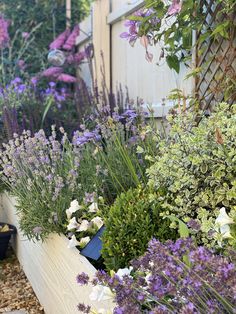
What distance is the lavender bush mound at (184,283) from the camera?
38.1 inches

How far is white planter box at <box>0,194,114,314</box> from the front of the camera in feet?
6.17

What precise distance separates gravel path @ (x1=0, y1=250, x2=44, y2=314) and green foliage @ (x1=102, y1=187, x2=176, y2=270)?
3.60 ft

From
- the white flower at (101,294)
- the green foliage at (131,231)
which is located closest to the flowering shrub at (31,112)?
the green foliage at (131,231)

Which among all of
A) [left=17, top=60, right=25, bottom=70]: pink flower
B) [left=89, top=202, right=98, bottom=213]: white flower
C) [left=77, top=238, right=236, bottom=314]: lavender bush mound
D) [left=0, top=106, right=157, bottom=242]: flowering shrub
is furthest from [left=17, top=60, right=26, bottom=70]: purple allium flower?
[left=77, top=238, right=236, bottom=314]: lavender bush mound

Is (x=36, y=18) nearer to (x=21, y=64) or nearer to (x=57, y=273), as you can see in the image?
(x=21, y=64)

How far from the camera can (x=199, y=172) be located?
1813mm

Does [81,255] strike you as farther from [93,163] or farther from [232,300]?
[232,300]

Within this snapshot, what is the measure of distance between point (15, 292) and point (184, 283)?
2147 mm

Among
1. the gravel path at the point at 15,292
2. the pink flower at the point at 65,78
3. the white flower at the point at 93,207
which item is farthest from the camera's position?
the pink flower at the point at 65,78

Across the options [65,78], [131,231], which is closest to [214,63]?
[131,231]

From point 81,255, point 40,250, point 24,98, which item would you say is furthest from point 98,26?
point 81,255

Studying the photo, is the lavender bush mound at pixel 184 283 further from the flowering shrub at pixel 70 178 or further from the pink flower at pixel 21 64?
the pink flower at pixel 21 64

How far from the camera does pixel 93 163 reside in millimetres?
2703

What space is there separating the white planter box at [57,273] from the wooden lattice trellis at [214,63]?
118 centimetres
